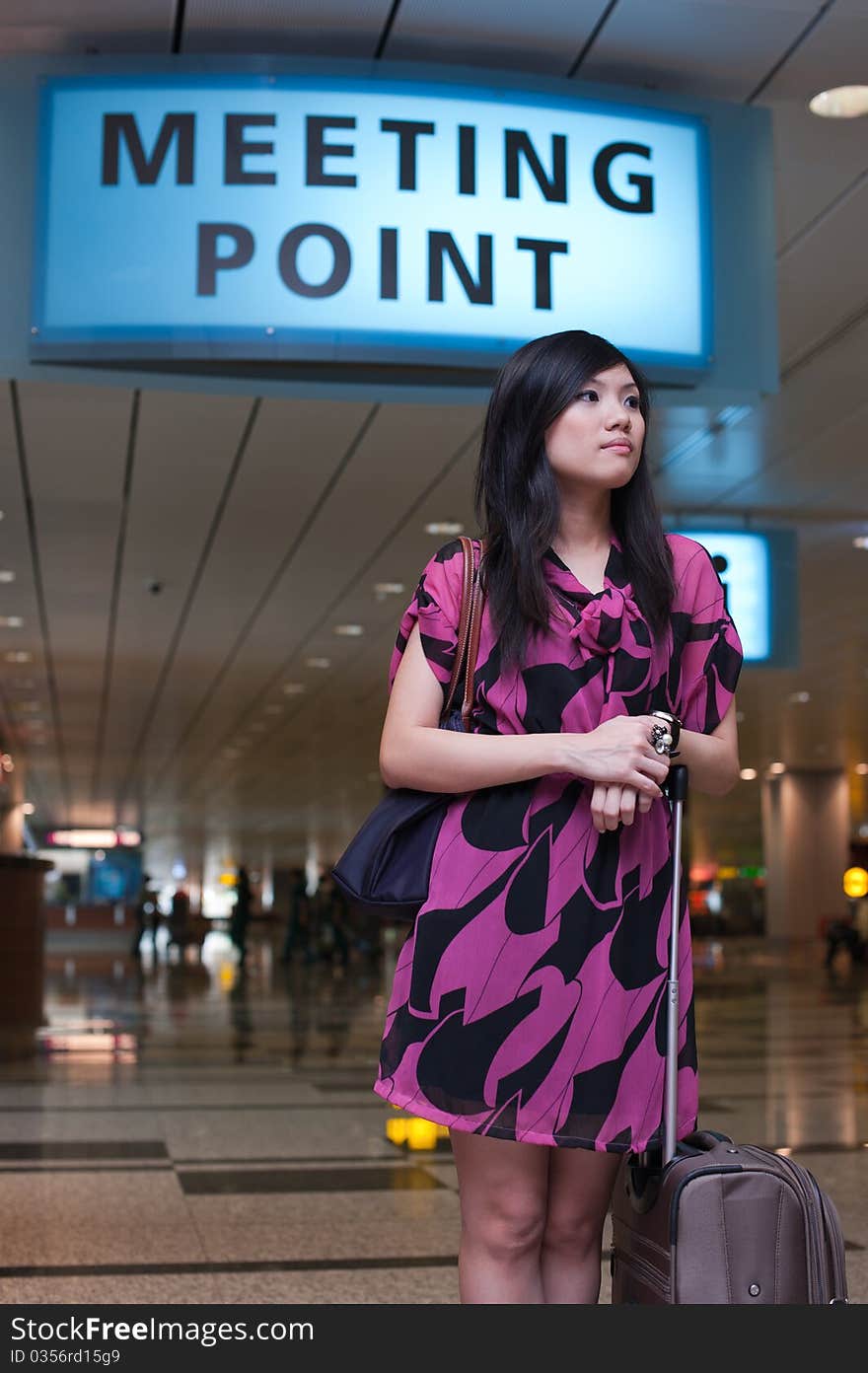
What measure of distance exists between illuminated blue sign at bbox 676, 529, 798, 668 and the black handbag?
6.85 metres

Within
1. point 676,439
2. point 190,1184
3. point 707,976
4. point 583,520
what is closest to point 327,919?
point 707,976

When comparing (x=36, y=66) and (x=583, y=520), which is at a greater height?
(x=36, y=66)

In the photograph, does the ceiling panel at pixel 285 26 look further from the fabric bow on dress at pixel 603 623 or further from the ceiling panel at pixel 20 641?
the ceiling panel at pixel 20 641

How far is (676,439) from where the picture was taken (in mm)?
8609

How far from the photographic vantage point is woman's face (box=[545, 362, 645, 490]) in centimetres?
198

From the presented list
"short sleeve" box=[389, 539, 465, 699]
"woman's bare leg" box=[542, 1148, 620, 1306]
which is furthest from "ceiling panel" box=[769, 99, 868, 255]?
"woman's bare leg" box=[542, 1148, 620, 1306]

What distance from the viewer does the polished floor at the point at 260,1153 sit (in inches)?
146

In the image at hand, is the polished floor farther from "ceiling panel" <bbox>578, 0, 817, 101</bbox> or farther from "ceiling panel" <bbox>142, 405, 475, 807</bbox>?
"ceiling panel" <bbox>142, 405, 475, 807</bbox>

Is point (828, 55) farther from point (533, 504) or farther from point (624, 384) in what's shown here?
point (533, 504)

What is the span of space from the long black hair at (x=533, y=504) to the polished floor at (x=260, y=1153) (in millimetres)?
2064

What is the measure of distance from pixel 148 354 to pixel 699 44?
1929 mm

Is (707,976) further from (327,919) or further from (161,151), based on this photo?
(161,151)

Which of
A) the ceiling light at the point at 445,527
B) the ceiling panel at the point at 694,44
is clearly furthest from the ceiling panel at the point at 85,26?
the ceiling light at the point at 445,527
